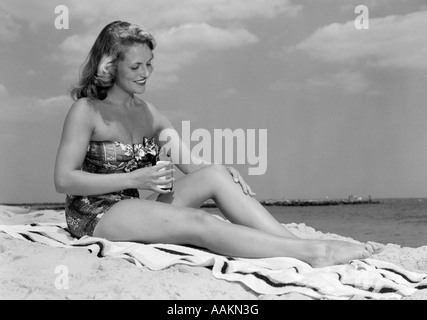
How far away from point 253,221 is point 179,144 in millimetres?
655

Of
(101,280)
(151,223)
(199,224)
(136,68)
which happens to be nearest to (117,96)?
(136,68)

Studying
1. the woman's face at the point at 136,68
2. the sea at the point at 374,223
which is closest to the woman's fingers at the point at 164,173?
the woman's face at the point at 136,68

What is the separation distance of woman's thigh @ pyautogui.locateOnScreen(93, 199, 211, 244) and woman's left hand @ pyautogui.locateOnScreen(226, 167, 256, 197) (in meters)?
0.34

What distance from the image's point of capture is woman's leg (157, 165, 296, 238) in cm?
269

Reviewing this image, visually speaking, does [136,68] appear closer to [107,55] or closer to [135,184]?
[107,55]

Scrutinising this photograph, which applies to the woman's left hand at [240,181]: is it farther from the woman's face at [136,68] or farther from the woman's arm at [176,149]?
the woman's face at [136,68]

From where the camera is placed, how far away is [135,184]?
2.60 metres

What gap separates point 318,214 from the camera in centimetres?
1195

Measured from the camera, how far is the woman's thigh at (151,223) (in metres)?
2.55

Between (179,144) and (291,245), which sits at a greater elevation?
(179,144)

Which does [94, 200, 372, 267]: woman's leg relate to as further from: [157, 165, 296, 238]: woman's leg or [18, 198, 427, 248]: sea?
[18, 198, 427, 248]: sea

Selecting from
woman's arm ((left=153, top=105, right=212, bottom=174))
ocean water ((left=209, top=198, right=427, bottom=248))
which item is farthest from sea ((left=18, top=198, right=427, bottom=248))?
woman's arm ((left=153, top=105, right=212, bottom=174))
